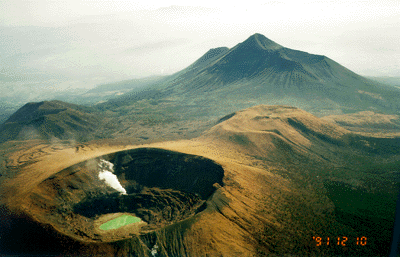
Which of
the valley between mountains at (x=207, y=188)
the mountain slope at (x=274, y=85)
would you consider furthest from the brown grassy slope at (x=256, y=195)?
the mountain slope at (x=274, y=85)

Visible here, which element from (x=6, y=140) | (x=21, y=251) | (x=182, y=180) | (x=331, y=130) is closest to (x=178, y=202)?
(x=182, y=180)

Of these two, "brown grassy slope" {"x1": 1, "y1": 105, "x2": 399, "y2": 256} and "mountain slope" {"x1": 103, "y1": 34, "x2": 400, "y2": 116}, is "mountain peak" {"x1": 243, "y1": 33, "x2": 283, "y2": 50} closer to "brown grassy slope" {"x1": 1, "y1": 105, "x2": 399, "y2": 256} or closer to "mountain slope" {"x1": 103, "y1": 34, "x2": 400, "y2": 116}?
"mountain slope" {"x1": 103, "y1": 34, "x2": 400, "y2": 116}

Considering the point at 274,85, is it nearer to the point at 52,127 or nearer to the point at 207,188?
the point at 52,127

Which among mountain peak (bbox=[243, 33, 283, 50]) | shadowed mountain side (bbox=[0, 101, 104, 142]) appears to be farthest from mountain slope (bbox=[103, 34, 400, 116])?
shadowed mountain side (bbox=[0, 101, 104, 142])

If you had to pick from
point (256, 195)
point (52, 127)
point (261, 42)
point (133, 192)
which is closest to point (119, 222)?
point (133, 192)

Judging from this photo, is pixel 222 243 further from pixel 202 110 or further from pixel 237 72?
pixel 237 72

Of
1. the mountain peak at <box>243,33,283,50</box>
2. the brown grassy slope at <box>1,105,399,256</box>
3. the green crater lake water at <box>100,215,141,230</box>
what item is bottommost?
the green crater lake water at <box>100,215,141,230</box>
